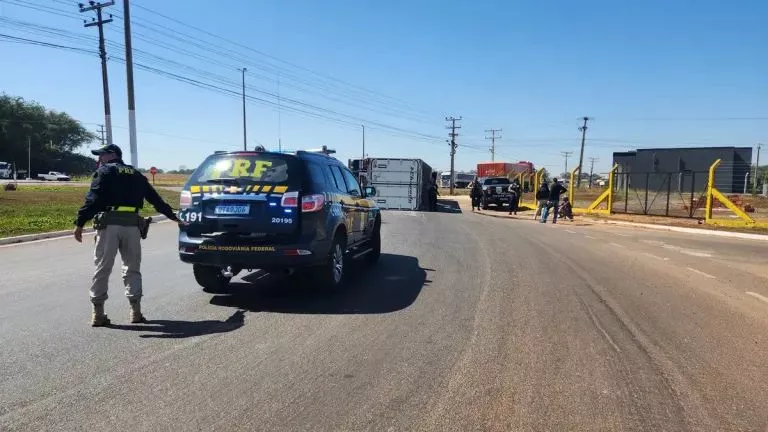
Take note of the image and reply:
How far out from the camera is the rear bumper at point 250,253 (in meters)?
6.38

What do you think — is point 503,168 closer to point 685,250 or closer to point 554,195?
point 554,195

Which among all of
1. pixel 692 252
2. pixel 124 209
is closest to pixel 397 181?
pixel 692 252

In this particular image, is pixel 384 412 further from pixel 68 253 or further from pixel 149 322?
pixel 68 253

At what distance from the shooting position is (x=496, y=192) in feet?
103

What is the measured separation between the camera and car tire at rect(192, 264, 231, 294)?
7.04 metres

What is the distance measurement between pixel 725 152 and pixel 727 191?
1790 cm

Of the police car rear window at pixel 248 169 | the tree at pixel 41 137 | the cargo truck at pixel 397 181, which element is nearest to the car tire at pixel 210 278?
the police car rear window at pixel 248 169

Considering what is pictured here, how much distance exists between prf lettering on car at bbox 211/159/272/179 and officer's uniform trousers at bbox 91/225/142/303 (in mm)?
1321

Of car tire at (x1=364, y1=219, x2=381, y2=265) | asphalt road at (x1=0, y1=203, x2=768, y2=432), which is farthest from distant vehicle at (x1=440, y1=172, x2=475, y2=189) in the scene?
asphalt road at (x1=0, y1=203, x2=768, y2=432)

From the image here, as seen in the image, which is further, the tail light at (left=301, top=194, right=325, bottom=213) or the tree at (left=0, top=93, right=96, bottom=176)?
the tree at (left=0, top=93, right=96, bottom=176)

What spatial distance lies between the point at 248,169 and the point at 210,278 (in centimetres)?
155

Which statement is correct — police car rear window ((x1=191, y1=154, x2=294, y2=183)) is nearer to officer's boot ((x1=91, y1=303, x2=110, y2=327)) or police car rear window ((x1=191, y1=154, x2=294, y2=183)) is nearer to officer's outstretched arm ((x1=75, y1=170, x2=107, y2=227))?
officer's outstretched arm ((x1=75, y1=170, x2=107, y2=227))

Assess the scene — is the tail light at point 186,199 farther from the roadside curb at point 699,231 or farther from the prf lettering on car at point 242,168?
the roadside curb at point 699,231

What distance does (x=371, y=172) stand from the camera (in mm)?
28484
